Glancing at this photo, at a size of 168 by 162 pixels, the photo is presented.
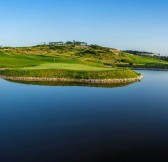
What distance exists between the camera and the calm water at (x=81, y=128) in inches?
824

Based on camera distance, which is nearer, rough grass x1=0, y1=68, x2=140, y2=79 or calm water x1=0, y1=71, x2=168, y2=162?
calm water x1=0, y1=71, x2=168, y2=162

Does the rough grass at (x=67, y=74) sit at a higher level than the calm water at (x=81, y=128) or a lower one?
lower

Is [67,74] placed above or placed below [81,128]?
below

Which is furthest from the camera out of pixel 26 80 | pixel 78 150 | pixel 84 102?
pixel 26 80

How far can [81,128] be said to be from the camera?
2750 cm

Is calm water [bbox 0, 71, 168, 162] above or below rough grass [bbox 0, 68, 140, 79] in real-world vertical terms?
above

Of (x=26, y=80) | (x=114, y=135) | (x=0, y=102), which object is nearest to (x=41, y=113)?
(x=0, y=102)

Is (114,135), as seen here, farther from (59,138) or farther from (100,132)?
(59,138)

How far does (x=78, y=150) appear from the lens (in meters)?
21.6

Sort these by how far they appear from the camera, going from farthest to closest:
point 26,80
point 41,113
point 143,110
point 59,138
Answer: point 26,80 → point 143,110 → point 41,113 → point 59,138

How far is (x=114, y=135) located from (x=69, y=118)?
6907mm

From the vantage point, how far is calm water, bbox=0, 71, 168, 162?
2094cm

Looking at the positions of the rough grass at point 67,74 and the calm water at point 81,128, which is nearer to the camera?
the calm water at point 81,128

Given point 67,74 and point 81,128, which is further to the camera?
point 67,74
